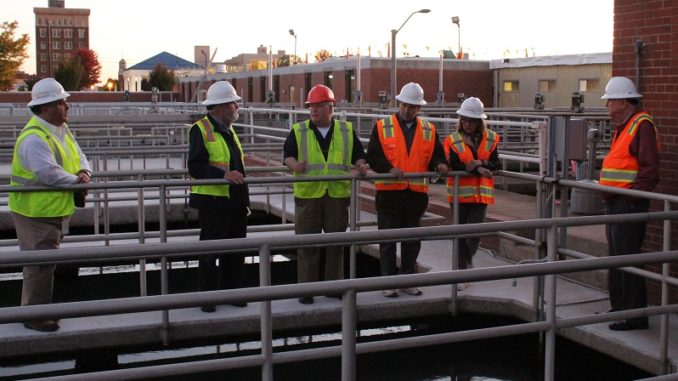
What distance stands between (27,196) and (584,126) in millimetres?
4695

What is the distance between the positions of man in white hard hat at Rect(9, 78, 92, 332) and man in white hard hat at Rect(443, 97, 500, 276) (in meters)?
3.40

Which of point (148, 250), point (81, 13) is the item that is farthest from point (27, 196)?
point (81, 13)

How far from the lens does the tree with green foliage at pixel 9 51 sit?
5388 cm

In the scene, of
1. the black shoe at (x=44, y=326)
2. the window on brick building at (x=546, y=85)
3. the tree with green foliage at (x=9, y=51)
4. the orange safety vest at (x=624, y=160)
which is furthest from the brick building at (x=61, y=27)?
the orange safety vest at (x=624, y=160)

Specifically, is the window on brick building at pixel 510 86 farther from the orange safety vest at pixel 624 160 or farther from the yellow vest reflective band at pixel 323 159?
the orange safety vest at pixel 624 160

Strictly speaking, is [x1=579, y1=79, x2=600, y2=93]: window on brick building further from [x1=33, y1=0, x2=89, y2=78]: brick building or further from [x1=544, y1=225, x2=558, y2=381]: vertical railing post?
[x1=33, y1=0, x2=89, y2=78]: brick building

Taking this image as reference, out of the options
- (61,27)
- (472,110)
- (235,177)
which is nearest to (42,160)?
(235,177)

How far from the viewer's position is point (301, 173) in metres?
7.80

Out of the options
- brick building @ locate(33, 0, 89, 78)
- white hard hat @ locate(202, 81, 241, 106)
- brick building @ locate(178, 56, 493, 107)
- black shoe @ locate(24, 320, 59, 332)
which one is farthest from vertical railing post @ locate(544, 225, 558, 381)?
brick building @ locate(33, 0, 89, 78)

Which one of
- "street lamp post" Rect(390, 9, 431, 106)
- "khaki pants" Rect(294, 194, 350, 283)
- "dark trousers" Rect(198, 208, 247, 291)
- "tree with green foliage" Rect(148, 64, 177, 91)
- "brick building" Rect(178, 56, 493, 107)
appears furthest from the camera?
"tree with green foliage" Rect(148, 64, 177, 91)

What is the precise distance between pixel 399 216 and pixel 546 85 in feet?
114

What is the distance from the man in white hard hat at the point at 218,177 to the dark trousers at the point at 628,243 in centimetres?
301

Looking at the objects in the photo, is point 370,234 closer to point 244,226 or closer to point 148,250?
point 148,250

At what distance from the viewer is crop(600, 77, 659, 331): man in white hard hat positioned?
21.9 feet
